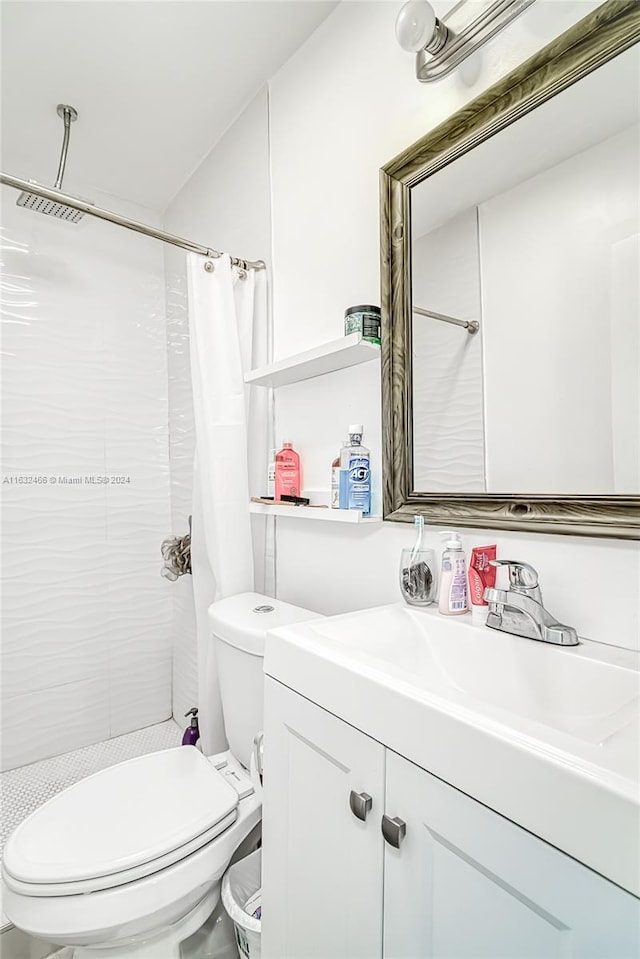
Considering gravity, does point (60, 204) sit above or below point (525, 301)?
above

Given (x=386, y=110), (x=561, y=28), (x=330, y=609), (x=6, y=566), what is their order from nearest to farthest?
(x=561, y=28) < (x=386, y=110) < (x=330, y=609) < (x=6, y=566)

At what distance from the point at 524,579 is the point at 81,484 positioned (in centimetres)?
185

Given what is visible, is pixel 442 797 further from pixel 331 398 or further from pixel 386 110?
pixel 386 110

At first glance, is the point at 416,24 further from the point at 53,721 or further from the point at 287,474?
the point at 53,721

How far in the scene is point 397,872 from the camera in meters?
0.64

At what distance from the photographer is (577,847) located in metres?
0.46

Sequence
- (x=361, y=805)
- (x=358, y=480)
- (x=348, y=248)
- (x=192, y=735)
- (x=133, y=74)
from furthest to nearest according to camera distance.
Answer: (x=192, y=735) → (x=133, y=74) → (x=348, y=248) → (x=358, y=480) → (x=361, y=805)

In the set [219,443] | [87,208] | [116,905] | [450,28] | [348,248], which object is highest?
[450,28]

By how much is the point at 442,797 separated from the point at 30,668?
1.94m

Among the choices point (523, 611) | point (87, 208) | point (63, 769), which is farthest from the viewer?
point (63, 769)

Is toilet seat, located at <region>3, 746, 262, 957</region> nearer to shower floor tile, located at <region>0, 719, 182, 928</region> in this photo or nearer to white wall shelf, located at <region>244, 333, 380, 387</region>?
shower floor tile, located at <region>0, 719, 182, 928</region>

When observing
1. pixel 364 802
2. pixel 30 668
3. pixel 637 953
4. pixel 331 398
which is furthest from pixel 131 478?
pixel 637 953

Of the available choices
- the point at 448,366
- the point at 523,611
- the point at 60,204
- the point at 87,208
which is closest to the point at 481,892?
the point at 523,611

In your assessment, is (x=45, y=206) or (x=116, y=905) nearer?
(x=116, y=905)
